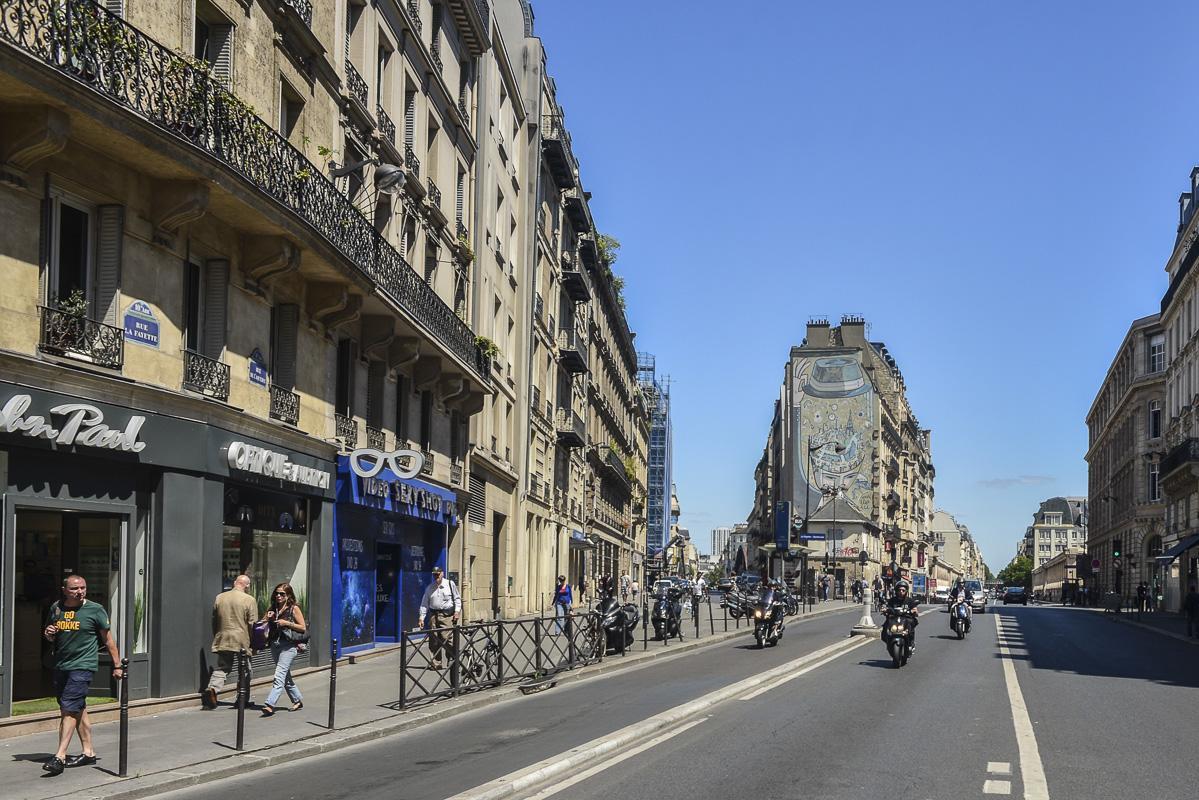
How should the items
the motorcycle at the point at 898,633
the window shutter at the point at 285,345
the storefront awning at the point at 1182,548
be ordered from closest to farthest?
1. the window shutter at the point at 285,345
2. the motorcycle at the point at 898,633
3. the storefront awning at the point at 1182,548

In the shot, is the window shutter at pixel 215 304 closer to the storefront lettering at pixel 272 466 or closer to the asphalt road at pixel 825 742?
the storefront lettering at pixel 272 466

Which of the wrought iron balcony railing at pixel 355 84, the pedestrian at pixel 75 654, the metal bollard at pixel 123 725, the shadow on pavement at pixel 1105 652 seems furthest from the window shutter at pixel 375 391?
the metal bollard at pixel 123 725

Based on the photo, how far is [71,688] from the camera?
1064 centimetres

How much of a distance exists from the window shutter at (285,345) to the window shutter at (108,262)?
16.2 feet

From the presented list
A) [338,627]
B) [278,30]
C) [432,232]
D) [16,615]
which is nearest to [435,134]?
[432,232]

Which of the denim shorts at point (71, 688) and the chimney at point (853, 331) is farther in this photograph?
the chimney at point (853, 331)

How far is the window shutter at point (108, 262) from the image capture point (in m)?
14.3

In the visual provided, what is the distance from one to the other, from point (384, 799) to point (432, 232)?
776 inches

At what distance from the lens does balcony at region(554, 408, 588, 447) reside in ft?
161

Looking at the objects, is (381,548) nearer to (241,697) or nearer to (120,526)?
(120,526)

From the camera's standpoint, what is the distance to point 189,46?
16.0 m

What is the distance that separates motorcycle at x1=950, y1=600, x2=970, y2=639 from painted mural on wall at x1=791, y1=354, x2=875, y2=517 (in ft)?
227

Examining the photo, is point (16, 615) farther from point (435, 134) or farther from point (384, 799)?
point (435, 134)

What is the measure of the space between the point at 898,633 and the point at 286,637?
11.2 meters
